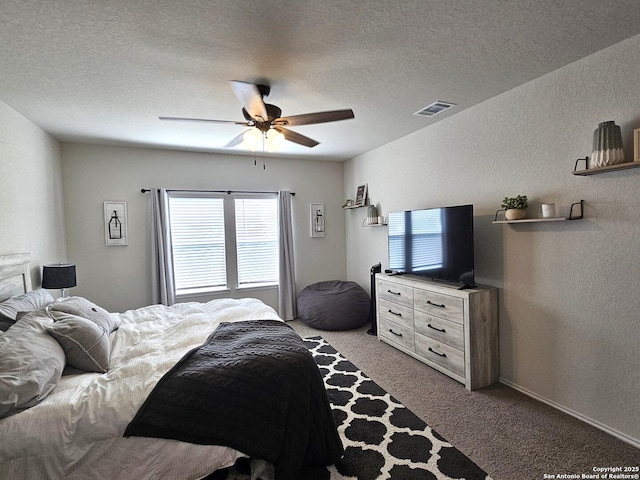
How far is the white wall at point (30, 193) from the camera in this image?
2.78 m

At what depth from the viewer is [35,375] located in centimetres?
163

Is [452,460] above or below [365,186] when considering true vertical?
below

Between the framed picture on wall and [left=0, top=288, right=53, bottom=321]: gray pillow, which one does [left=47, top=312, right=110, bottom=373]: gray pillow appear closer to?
A: [left=0, top=288, right=53, bottom=321]: gray pillow

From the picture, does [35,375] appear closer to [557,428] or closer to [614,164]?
[557,428]

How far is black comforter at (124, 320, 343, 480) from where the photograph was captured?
168 cm

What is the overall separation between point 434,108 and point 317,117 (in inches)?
54.4

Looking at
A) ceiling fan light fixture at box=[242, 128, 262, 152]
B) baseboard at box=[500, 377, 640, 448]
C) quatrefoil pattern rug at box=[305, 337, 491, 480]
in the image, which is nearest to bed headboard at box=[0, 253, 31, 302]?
ceiling fan light fixture at box=[242, 128, 262, 152]

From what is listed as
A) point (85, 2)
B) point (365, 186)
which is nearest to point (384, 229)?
point (365, 186)

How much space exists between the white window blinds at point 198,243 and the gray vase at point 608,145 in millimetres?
4410

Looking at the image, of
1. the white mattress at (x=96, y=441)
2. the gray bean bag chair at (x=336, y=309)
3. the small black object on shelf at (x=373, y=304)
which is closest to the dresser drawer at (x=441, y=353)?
the small black object on shelf at (x=373, y=304)

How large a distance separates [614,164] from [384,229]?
2828 millimetres

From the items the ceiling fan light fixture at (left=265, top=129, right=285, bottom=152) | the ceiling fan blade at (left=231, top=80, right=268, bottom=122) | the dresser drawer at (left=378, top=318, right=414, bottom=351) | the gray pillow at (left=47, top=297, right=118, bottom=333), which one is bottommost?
the dresser drawer at (left=378, top=318, right=414, bottom=351)

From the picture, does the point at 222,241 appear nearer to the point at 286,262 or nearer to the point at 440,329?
the point at 286,262

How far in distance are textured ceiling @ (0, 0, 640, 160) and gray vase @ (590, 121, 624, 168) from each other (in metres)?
0.57
